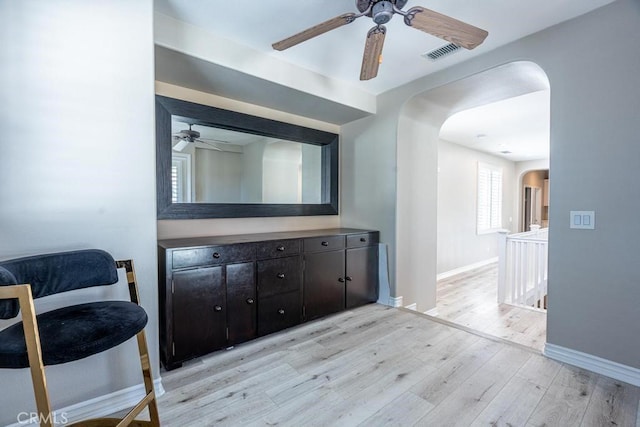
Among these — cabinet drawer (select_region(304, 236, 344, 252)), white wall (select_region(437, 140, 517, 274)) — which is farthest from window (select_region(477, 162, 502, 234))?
cabinet drawer (select_region(304, 236, 344, 252))

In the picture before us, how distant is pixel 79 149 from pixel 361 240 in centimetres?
245

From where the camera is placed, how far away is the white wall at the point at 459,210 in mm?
5312

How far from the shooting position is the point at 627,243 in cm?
179

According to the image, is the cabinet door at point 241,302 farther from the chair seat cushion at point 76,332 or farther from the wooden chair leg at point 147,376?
the chair seat cushion at point 76,332

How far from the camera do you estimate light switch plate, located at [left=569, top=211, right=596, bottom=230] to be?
1.91 metres

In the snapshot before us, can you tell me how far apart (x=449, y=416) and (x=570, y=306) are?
4.19 ft

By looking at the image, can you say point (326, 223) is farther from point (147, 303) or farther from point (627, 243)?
point (627, 243)

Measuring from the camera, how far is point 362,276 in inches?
123

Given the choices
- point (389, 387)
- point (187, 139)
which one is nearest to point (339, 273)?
point (389, 387)

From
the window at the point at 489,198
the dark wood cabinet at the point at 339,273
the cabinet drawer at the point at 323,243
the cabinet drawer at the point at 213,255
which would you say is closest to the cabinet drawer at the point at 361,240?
the dark wood cabinet at the point at 339,273

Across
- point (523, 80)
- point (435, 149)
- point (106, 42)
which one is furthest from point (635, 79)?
point (106, 42)

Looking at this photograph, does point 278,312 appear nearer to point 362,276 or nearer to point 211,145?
point 362,276

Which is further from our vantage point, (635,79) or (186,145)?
(186,145)

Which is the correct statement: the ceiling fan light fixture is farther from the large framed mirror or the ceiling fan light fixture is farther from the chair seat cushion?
the chair seat cushion
